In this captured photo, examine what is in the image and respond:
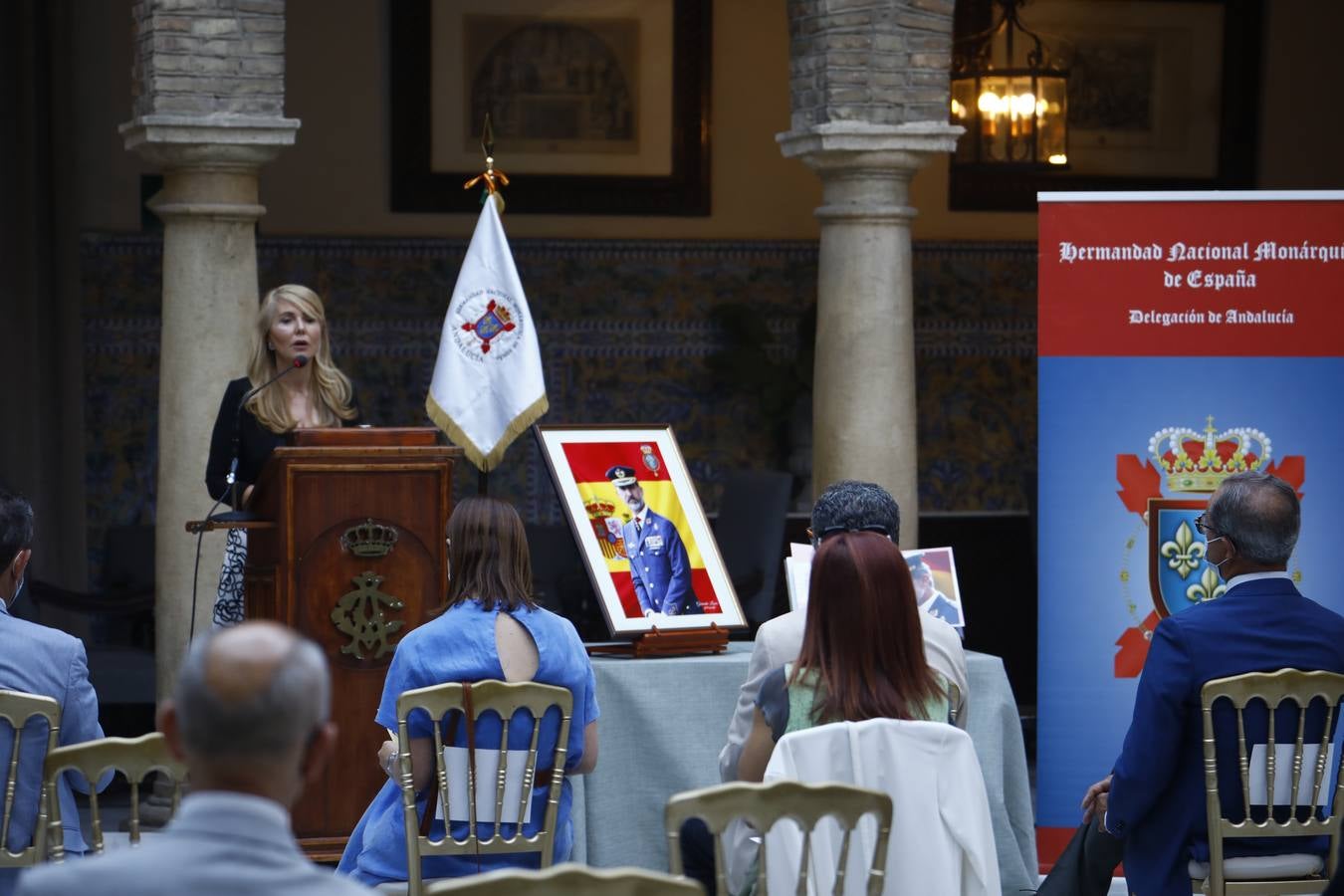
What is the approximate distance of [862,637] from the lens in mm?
3408

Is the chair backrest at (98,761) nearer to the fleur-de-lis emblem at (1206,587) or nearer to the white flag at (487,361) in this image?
the white flag at (487,361)

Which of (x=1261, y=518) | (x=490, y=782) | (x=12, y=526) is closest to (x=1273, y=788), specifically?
(x=1261, y=518)

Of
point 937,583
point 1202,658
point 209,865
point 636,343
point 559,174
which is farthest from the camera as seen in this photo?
point 636,343

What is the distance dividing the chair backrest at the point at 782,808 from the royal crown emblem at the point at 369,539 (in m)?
2.21

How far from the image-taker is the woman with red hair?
3406 millimetres

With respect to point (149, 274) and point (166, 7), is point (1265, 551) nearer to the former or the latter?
point (166, 7)

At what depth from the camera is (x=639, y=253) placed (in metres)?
9.37

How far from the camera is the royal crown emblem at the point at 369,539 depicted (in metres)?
4.95

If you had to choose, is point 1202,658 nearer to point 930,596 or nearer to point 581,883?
point 930,596

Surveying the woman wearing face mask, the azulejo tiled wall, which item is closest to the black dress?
the woman wearing face mask

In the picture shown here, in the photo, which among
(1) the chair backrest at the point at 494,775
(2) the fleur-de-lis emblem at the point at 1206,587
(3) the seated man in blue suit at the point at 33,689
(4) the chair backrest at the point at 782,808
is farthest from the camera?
(2) the fleur-de-lis emblem at the point at 1206,587

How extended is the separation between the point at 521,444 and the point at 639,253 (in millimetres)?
1094

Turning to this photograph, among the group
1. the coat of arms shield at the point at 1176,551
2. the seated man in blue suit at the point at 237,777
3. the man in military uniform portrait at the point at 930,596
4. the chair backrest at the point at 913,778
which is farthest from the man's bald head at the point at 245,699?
the coat of arms shield at the point at 1176,551

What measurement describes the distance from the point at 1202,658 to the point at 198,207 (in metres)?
3.63
